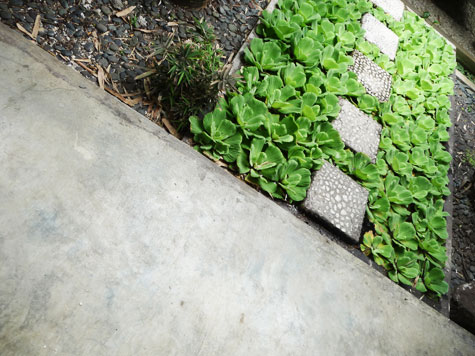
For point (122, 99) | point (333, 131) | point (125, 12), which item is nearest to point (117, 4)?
Answer: point (125, 12)

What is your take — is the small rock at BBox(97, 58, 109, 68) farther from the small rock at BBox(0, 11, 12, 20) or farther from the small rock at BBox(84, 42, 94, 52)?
the small rock at BBox(0, 11, 12, 20)

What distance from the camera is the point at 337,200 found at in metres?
1.76

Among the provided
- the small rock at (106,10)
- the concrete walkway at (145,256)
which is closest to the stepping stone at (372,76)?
the concrete walkway at (145,256)

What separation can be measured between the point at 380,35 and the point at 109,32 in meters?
2.15

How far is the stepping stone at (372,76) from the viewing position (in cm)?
238

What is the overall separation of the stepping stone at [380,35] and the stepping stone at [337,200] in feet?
4.74

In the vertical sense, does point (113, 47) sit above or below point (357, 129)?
below

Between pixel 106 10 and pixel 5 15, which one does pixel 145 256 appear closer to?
pixel 5 15

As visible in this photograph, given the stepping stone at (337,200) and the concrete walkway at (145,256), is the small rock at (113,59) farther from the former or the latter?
the stepping stone at (337,200)

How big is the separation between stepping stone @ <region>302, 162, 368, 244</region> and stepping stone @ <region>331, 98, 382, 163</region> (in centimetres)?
28

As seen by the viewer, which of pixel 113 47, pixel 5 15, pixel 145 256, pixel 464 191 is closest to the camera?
pixel 145 256

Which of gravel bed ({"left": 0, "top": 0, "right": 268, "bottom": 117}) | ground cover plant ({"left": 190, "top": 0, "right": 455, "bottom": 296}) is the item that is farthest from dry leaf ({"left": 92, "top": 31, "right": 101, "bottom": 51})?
ground cover plant ({"left": 190, "top": 0, "right": 455, "bottom": 296})

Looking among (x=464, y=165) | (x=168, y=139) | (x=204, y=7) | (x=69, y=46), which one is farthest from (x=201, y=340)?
(x=464, y=165)

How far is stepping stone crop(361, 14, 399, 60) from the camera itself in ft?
8.89
